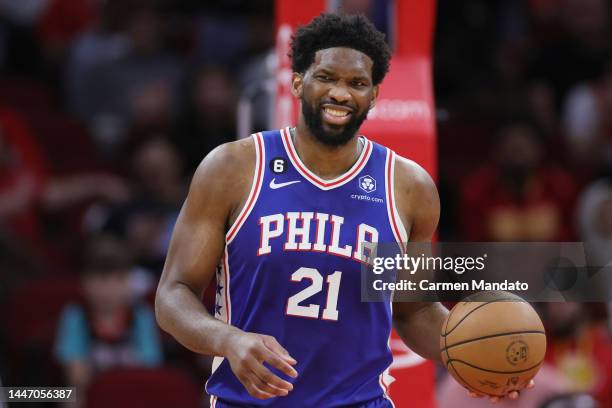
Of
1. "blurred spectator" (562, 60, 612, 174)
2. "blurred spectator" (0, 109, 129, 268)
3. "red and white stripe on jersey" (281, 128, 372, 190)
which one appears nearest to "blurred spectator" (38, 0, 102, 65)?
"blurred spectator" (0, 109, 129, 268)

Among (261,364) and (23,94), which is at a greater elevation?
(23,94)

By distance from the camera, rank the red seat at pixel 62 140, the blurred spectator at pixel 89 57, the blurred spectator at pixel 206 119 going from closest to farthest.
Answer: the blurred spectator at pixel 206 119, the red seat at pixel 62 140, the blurred spectator at pixel 89 57

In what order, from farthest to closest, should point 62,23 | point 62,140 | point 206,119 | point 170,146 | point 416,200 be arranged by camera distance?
1. point 62,23
2. point 62,140
3. point 206,119
4. point 170,146
5. point 416,200

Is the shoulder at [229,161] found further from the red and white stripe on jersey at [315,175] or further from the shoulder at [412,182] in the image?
the shoulder at [412,182]

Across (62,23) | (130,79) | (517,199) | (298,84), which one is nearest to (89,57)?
(130,79)

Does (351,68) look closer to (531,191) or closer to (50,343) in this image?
(50,343)

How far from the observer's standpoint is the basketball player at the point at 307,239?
459cm

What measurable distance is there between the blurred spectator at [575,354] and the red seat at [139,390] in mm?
2404

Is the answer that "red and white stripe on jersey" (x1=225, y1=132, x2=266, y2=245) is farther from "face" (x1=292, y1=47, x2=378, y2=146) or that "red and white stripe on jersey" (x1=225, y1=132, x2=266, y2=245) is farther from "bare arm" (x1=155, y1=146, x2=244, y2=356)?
"face" (x1=292, y1=47, x2=378, y2=146)

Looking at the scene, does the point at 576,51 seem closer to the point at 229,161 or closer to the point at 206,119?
the point at 206,119

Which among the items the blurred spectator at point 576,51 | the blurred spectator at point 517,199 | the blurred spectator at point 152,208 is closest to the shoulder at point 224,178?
the blurred spectator at point 152,208

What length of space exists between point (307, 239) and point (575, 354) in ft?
13.8

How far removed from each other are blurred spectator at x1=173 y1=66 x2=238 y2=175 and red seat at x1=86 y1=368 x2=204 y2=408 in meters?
3.12

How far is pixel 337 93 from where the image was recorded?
4.57m
